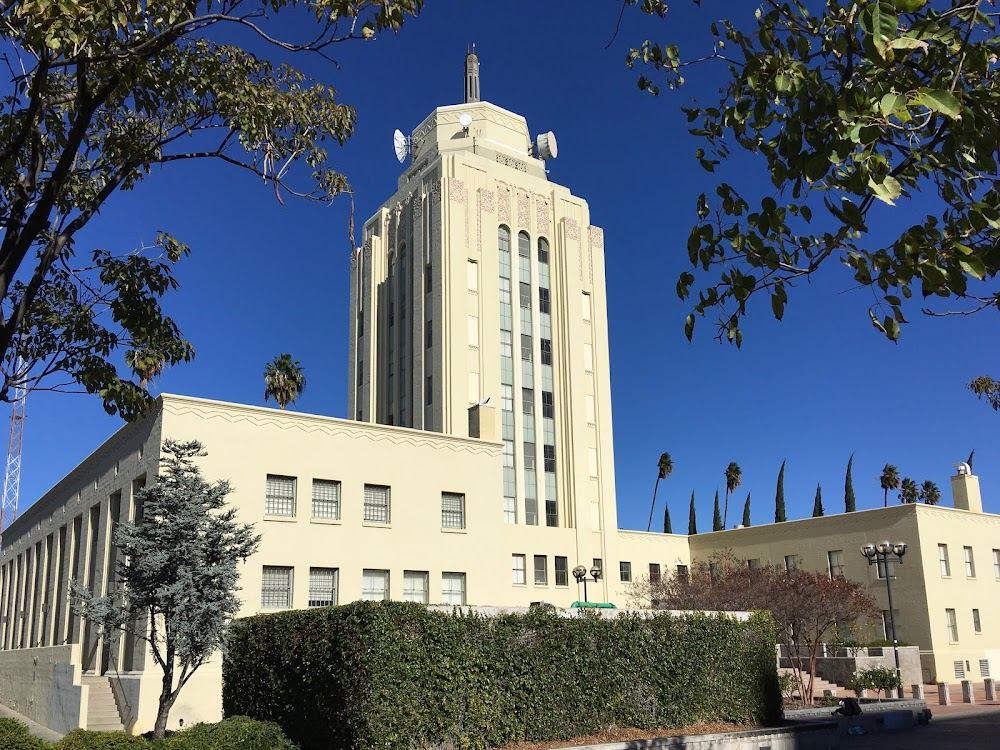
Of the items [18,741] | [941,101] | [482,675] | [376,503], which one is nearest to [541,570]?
[376,503]

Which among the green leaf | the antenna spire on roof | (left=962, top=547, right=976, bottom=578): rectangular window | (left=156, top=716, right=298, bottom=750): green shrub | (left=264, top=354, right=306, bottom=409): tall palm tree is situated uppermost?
the antenna spire on roof

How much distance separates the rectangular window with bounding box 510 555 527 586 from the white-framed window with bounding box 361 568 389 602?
581 inches

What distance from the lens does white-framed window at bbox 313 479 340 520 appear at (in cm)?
3278

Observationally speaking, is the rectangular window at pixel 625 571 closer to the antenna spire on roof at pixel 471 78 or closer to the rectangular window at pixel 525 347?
the rectangular window at pixel 525 347

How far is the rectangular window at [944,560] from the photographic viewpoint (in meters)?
45.8

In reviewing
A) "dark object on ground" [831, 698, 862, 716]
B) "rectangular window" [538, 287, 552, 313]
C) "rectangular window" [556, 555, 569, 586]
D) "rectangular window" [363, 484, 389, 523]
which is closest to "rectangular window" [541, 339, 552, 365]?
"rectangular window" [538, 287, 552, 313]

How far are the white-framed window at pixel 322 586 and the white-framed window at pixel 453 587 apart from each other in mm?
4608

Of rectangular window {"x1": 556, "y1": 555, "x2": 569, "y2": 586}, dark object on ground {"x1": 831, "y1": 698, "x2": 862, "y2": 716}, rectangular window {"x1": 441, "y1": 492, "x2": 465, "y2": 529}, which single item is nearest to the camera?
dark object on ground {"x1": 831, "y1": 698, "x2": 862, "y2": 716}

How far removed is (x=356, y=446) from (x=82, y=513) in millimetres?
13943

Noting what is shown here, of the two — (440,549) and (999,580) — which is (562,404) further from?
(999,580)

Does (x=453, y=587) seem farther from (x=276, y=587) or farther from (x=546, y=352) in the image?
(x=546, y=352)

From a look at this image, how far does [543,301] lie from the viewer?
5591 cm

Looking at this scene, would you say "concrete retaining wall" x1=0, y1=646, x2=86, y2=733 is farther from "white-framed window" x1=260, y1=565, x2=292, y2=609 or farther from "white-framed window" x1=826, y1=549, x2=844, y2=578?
"white-framed window" x1=826, y1=549, x2=844, y2=578

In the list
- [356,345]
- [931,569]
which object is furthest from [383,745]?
[356,345]
